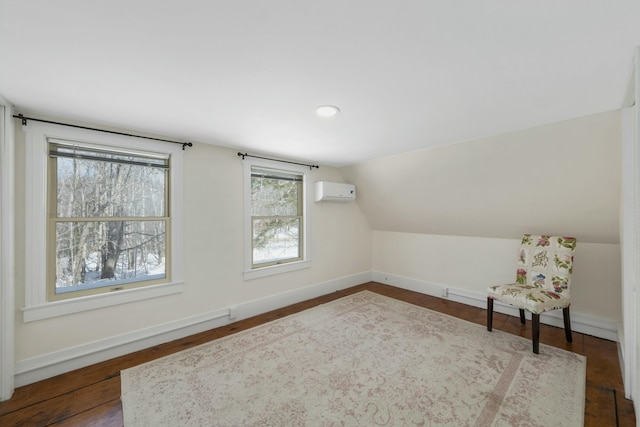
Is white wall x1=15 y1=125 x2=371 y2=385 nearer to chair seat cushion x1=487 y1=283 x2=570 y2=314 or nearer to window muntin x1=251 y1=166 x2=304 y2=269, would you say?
window muntin x1=251 y1=166 x2=304 y2=269

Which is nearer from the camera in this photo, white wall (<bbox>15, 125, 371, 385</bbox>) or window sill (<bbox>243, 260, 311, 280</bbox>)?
white wall (<bbox>15, 125, 371, 385</bbox>)

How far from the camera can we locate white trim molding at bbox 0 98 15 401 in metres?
1.81

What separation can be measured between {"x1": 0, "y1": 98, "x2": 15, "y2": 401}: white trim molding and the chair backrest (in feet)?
15.4

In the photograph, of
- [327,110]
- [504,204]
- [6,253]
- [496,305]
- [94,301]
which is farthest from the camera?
[496,305]

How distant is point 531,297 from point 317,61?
2.82m

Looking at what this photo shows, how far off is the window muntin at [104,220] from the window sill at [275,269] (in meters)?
0.92

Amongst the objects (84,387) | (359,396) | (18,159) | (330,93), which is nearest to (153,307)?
(84,387)

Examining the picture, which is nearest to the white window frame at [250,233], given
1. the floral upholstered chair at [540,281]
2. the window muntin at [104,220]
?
the window muntin at [104,220]

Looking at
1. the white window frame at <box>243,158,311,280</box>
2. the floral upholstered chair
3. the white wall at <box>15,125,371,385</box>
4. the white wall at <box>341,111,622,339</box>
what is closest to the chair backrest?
the floral upholstered chair

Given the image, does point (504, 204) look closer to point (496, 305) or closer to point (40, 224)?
point (496, 305)

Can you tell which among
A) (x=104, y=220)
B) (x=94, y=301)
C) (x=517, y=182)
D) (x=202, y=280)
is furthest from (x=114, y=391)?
(x=517, y=182)

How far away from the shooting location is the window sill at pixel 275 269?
326 cm

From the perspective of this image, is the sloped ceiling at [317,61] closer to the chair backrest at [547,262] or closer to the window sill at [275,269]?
the chair backrest at [547,262]

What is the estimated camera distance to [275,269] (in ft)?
11.5
